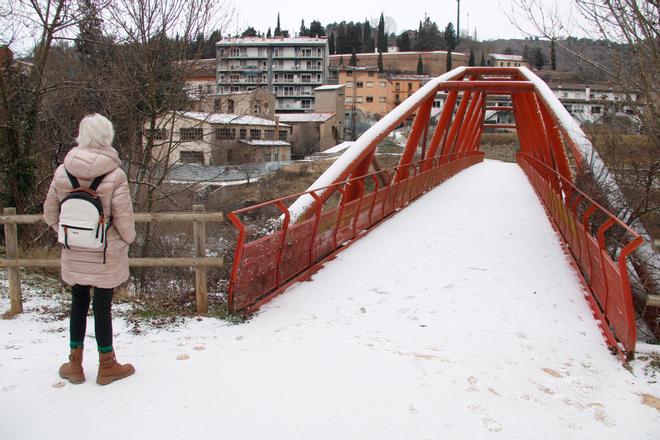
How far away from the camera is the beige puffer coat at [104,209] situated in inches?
133

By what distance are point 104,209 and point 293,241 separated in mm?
3219

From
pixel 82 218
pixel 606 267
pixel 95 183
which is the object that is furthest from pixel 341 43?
pixel 82 218

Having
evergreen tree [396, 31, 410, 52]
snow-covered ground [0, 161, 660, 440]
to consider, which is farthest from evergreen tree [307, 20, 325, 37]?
snow-covered ground [0, 161, 660, 440]

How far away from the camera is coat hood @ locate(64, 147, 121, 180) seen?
3.37 meters

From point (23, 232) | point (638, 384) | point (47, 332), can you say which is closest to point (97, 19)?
point (23, 232)

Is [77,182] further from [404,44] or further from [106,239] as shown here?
[404,44]

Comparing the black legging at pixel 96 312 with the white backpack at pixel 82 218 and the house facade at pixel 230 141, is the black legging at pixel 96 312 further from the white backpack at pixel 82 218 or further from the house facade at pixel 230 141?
A: the house facade at pixel 230 141

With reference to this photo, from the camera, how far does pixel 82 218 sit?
338 centimetres

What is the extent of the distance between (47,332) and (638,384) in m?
4.74

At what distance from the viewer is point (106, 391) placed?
3.56 metres

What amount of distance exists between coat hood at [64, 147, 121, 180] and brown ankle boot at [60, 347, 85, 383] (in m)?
1.19

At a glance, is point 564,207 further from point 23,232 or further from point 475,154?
point 475,154

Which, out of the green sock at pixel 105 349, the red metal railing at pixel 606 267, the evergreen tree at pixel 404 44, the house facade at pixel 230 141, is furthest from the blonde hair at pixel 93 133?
the evergreen tree at pixel 404 44

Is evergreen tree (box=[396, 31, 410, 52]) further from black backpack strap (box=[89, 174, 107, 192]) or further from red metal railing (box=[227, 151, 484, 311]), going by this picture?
black backpack strap (box=[89, 174, 107, 192])
